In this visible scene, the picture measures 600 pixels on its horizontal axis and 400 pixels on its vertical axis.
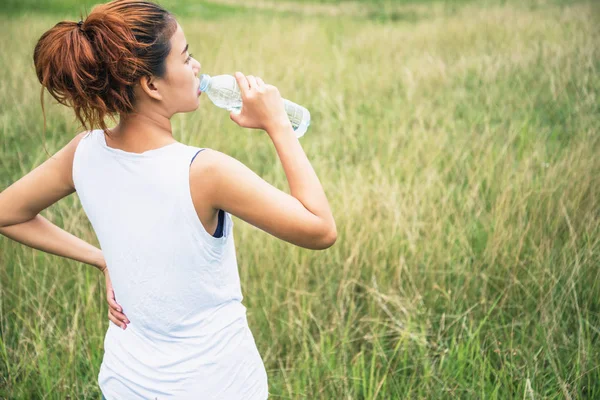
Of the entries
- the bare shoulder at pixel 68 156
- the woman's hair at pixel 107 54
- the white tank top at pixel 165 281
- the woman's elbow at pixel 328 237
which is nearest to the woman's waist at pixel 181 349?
the white tank top at pixel 165 281

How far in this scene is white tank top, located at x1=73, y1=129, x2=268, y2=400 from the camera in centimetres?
127

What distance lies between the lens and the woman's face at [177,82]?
132 cm

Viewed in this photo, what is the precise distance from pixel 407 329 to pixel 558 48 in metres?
5.36

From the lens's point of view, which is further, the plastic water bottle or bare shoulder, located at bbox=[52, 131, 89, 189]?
the plastic water bottle

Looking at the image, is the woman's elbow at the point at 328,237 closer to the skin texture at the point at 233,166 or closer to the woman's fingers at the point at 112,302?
the skin texture at the point at 233,166

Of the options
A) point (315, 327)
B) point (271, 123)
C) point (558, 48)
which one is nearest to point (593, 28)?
point (558, 48)

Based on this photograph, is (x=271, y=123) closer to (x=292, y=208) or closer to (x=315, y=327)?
(x=292, y=208)

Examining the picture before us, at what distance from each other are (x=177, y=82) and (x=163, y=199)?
10.8 inches

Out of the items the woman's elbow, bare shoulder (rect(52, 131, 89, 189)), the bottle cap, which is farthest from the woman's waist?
the bottle cap

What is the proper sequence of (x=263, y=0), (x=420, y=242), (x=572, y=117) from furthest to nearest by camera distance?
(x=263, y=0) < (x=572, y=117) < (x=420, y=242)

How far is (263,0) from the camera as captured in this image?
1709 centimetres

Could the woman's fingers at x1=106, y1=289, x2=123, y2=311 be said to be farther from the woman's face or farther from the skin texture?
the woman's face

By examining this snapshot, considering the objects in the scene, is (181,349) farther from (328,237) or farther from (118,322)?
(328,237)

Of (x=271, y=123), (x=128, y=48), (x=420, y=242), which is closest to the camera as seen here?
(x=128, y=48)
